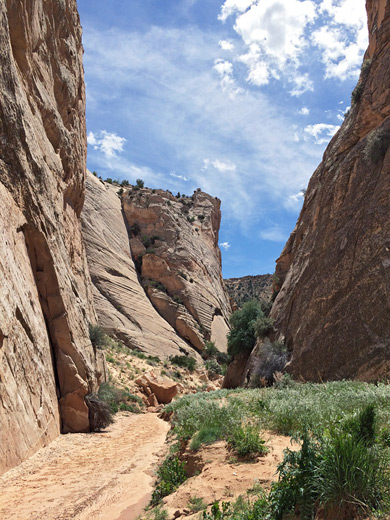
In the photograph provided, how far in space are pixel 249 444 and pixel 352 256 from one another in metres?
12.1

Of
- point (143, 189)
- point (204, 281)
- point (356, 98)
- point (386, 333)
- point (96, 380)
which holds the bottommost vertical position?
point (96, 380)

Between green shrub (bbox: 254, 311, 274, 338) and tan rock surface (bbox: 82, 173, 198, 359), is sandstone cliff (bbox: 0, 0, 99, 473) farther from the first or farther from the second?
tan rock surface (bbox: 82, 173, 198, 359)

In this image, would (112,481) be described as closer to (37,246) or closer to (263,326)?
(37,246)

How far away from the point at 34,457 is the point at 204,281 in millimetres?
43940

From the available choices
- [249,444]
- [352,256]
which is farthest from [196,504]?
[352,256]

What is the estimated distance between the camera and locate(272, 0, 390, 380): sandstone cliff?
14.6 metres

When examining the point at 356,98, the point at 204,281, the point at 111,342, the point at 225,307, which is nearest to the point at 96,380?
the point at 111,342

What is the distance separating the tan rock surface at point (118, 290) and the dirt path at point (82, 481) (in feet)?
74.3

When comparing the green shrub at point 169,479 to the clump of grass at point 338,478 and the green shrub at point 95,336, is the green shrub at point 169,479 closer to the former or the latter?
the clump of grass at point 338,478

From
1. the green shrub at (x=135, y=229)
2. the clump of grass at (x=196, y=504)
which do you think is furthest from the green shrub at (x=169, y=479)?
the green shrub at (x=135, y=229)

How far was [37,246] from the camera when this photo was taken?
1337cm

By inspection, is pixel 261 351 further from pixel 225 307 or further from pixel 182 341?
pixel 225 307

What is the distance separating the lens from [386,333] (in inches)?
535

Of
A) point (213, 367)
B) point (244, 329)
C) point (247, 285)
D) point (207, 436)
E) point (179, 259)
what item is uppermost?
point (247, 285)
